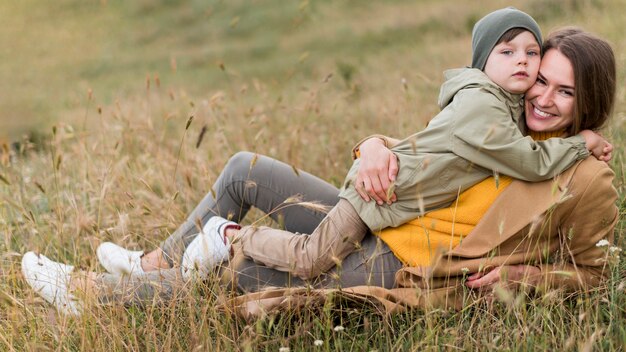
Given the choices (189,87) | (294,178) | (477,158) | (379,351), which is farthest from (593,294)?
(189,87)

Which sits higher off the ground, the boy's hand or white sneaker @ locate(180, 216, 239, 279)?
the boy's hand

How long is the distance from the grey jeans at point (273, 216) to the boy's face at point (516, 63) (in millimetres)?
865

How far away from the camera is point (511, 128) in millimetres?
2750

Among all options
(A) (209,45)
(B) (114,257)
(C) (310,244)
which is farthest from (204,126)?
(A) (209,45)

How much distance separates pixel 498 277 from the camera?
9.00ft

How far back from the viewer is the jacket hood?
2.87m

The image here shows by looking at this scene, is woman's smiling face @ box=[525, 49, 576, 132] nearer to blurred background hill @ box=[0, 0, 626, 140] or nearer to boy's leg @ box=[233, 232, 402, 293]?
boy's leg @ box=[233, 232, 402, 293]

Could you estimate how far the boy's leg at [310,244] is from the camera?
2934 millimetres

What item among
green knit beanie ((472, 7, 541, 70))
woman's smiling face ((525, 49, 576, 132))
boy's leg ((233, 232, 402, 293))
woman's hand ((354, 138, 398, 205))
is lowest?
boy's leg ((233, 232, 402, 293))

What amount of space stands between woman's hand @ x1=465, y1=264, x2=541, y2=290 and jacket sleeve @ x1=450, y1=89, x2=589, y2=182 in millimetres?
358

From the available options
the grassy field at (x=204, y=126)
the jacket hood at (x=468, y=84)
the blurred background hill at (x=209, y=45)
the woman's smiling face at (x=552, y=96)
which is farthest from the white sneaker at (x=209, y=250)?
the blurred background hill at (x=209, y=45)

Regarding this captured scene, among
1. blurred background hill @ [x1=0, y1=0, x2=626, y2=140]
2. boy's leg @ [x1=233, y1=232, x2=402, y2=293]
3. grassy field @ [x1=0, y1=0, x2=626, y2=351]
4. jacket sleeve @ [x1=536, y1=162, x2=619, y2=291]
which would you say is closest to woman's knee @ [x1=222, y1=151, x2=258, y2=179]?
grassy field @ [x1=0, y1=0, x2=626, y2=351]

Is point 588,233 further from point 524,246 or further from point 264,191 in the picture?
point 264,191

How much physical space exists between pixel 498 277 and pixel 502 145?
0.52 metres
